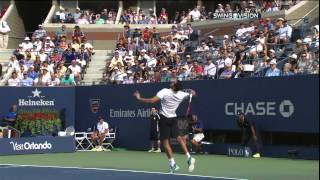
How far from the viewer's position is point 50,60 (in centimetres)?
2977

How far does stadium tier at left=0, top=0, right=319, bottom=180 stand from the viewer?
18.8 meters

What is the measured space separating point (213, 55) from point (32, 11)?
2184 centimetres

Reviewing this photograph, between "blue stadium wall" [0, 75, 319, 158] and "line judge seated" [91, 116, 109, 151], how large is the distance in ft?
2.15

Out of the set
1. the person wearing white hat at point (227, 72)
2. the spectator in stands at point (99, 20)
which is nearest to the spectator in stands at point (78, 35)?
the spectator in stands at point (99, 20)

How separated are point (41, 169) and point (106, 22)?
21984 millimetres

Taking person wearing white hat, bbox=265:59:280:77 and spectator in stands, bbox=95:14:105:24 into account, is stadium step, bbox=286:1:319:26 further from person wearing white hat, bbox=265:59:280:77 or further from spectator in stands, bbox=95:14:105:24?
spectator in stands, bbox=95:14:105:24

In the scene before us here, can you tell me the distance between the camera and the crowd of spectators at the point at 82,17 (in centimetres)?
3684

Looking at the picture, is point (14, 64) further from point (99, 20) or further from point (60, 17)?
point (99, 20)

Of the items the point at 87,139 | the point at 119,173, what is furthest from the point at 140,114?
the point at 119,173

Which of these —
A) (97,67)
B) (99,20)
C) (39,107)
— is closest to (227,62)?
(39,107)

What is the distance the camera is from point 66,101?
27.1m

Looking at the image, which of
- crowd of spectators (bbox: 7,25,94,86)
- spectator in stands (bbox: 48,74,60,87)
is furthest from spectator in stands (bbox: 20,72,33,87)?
spectator in stands (bbox: 48,74,60,87)

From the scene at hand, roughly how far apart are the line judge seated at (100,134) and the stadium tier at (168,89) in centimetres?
4

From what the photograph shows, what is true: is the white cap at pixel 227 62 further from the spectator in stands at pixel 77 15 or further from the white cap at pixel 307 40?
the spectator in stands at pixel 77 15
